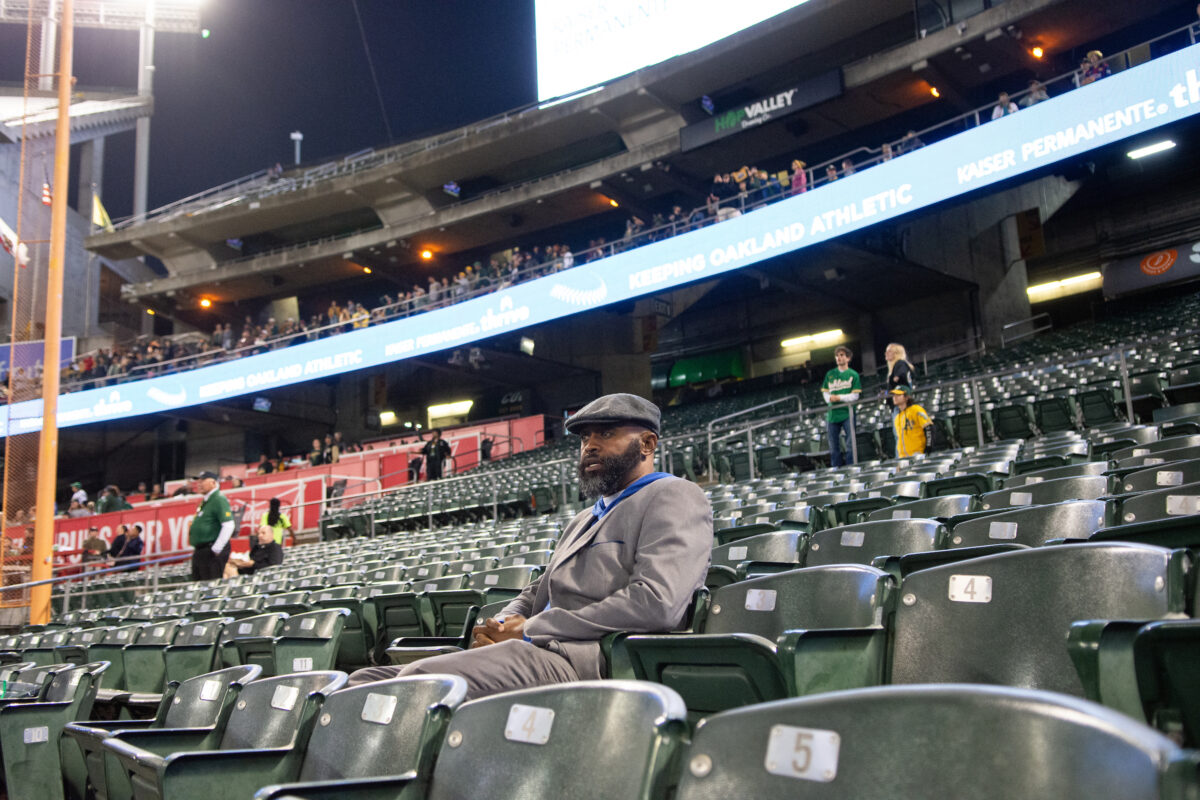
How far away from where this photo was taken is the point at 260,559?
35.2 feet

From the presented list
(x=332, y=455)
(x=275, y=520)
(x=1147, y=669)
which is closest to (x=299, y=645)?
(x=1147, y=669)

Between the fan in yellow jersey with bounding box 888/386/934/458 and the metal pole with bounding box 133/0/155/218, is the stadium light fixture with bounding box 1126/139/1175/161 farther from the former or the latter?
the metal pole with bounding box 133/0/155/218

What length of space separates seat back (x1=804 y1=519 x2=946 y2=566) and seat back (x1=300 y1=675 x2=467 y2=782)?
6.16ft

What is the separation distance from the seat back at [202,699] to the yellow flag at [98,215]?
103 ft

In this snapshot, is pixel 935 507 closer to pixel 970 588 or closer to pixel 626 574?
pixel 626 574

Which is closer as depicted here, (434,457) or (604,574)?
(604,574)

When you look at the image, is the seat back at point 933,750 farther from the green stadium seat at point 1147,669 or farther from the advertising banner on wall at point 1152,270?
the advertising banner on wall at point 1152,270

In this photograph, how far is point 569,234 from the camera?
24938 millimetres

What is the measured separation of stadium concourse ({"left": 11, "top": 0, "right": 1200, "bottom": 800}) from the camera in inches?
56.0

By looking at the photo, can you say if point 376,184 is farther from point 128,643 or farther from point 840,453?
point 128,643

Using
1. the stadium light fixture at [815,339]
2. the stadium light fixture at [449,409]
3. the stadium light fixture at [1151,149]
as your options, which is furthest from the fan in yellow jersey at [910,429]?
the stadium light fixture at [449,409]

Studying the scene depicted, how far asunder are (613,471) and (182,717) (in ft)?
5.28

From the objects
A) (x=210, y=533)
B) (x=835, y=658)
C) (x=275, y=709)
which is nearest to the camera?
(x=835, y=658)

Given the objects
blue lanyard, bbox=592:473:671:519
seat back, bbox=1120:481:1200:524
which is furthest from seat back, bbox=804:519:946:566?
blue lanyard, bbox=592:473:671:519
